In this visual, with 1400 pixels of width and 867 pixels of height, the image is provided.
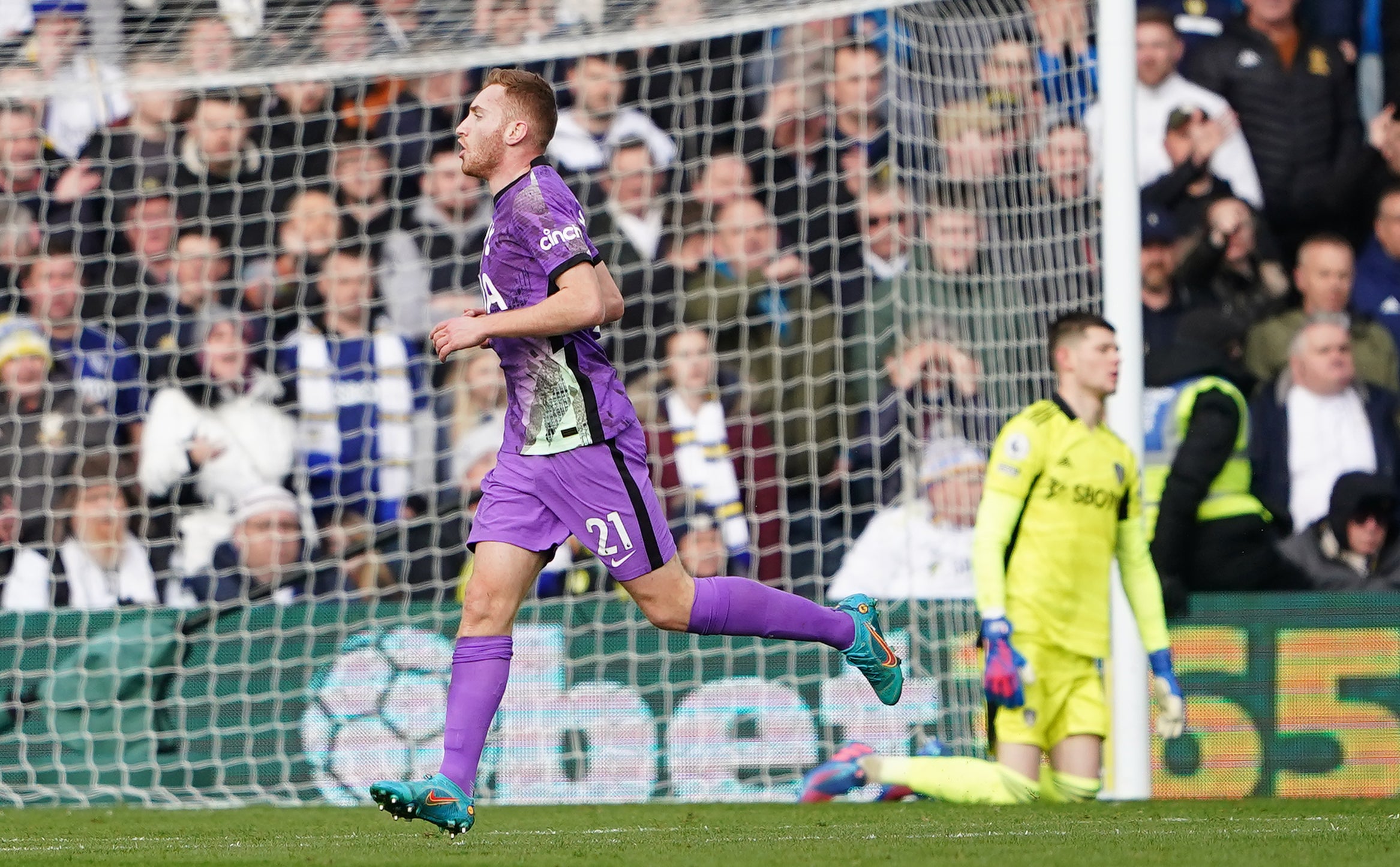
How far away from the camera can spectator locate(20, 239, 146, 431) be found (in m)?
8.58

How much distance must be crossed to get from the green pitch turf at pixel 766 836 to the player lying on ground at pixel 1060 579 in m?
0.36

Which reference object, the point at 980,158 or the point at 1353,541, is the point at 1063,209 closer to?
the point at 980,158

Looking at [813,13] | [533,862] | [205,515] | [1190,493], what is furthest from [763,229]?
[533,862]

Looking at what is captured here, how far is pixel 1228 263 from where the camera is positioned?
27.3 ft

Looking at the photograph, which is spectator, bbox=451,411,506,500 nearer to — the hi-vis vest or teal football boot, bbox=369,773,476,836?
the hi-vis vest

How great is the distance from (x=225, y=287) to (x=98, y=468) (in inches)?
43.9

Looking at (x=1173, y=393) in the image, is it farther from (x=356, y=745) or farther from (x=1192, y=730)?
(x=356, y=745)

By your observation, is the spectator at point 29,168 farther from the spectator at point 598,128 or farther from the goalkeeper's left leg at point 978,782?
the goalkeeper's left leg at point 978,782

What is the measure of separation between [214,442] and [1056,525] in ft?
13.9

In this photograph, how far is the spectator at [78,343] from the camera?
858cm

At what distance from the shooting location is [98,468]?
8.43 meters

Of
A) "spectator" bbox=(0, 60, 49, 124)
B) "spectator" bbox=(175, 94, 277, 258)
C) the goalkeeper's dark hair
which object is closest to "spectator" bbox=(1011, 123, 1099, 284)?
the goalkeeper's dark hair

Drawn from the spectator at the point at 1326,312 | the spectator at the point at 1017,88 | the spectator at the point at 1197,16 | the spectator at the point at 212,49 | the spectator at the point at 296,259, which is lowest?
the spectator at the point at 1326,312

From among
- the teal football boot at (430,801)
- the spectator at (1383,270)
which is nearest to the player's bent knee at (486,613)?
the teal football boot at (430,801)
